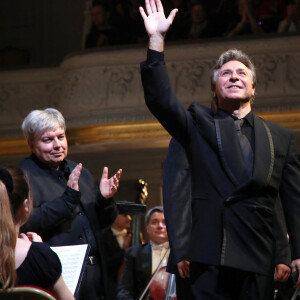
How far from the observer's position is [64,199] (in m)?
4.18

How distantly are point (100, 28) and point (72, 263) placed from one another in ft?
24.2

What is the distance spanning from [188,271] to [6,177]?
0.77 m

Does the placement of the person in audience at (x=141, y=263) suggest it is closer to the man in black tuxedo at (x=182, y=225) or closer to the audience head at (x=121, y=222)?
the audience head at (x=121, y=222)

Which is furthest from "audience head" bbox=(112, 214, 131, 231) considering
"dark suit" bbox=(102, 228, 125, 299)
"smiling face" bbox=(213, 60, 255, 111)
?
"smiling face" bbox=(213, 60, 255, 111)

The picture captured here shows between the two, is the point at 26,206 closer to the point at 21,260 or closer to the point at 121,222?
the point at 21,260

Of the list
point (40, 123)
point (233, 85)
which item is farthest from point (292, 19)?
point (233, 85)

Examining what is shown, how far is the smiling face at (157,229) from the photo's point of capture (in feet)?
21.2

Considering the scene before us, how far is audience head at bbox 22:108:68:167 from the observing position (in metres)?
4.46

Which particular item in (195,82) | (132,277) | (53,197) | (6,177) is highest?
(6,177)

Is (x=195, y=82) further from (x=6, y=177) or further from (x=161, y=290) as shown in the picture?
(x=6, y=177)

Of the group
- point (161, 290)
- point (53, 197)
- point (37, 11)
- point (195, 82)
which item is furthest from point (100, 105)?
point (53, 197)

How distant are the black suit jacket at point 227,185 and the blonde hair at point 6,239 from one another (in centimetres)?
68

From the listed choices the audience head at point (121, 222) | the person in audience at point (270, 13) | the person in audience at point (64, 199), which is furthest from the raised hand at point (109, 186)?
the person in audience at point (270, 13)

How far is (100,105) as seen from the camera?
1004 centimetres
